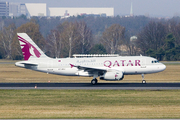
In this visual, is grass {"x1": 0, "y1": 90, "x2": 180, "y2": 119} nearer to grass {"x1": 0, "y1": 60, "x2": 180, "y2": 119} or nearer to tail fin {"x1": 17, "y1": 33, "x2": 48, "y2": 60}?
grass {"x1": 0, "y1": 60, "x2": 180, "y2": 119}

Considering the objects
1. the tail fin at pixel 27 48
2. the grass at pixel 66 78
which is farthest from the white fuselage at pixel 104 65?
the grass at pixel 66 78

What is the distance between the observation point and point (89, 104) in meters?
28.9

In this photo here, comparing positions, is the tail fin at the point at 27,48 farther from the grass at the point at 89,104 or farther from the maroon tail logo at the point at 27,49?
the grass at the point at 89,104

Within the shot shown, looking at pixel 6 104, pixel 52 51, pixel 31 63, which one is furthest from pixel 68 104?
pixel 52 51

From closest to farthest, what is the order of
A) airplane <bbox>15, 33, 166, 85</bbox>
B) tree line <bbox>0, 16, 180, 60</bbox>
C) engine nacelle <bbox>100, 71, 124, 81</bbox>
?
1. engine nacelle <bbox>100, 71, 124, 81</bbox>
2. airplane <bbox>15, 33, 166, 85</bbox>
3. tree line <bbox>0, 16, 180, 60</bbox>

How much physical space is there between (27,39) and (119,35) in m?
72.3

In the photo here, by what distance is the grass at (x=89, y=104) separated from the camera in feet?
79.7

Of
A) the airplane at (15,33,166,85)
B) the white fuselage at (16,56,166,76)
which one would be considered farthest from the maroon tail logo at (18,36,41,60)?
the white fuselage at (16,56,166,76)

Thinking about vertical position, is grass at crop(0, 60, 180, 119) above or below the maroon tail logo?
below

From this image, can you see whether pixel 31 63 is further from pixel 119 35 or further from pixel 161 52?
pixel 119 35

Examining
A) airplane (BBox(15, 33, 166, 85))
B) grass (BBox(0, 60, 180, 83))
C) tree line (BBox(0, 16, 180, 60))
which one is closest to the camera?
airplane (BBox(15, 33, 166, 85))

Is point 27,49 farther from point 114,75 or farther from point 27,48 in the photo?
point 114,75

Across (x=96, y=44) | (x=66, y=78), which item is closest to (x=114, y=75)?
(x=66, y=78)

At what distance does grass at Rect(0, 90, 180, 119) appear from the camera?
79.7 feet
